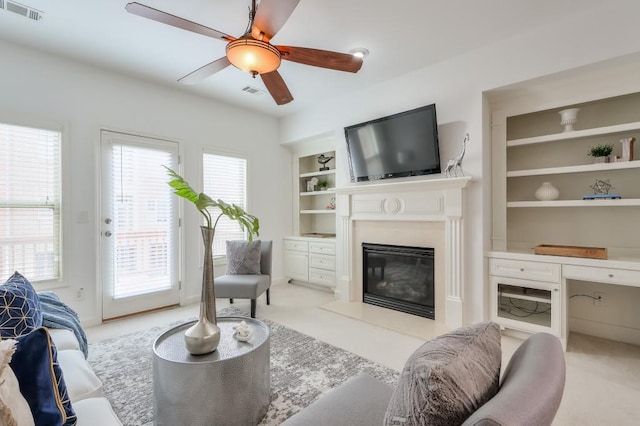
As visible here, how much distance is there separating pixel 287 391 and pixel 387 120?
9.58 feet

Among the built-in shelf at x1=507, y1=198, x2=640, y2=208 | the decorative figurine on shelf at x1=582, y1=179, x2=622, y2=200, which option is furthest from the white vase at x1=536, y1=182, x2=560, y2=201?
the decorative figurine on shelf at x1=582, y1=179, x2=622, y2=200

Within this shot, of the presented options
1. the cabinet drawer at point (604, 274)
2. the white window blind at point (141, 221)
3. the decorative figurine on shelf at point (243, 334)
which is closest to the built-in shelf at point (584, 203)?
the cabinet drawer at point (604, 274)

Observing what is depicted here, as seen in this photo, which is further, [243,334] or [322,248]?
[322,248]

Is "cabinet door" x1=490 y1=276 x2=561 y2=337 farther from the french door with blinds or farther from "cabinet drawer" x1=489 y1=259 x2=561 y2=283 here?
the french door with blinds

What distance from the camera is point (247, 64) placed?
201 centimetres

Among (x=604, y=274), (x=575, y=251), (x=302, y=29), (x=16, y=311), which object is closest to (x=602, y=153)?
(x=575, y=251)

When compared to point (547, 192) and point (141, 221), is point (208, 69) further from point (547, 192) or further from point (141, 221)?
point (547, 192)

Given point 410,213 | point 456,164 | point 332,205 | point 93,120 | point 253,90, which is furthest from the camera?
point 332,205

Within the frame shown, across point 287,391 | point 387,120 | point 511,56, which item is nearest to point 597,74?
point 511,56

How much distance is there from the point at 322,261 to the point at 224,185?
1.88 m

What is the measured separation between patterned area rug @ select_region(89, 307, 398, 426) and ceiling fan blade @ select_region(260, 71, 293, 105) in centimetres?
225

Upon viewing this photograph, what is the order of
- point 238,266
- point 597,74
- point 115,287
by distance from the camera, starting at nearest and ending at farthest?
point 597,74 → point 115,287 → point 238,266

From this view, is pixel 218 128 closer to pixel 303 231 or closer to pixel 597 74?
pixel 303 231

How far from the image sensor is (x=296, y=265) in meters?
5.05
